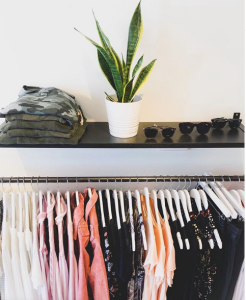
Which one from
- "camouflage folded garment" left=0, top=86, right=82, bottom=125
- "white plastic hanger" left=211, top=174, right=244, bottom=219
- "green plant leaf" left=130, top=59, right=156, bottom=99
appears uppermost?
"green plant leaf" left=130, top=59, right=156, bottom=99

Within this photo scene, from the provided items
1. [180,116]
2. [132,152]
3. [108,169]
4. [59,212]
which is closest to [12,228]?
[59,212]

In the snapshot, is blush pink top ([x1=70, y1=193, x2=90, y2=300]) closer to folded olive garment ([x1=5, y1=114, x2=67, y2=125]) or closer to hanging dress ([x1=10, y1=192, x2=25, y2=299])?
hanging dress ([x1=10, y1=192, x2=25, y2=299])

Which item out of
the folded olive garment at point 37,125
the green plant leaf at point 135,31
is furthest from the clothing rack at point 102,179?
the green plant leaf at point 135,31

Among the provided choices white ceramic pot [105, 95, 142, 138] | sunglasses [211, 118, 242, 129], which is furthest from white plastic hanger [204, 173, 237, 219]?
white ceramic pot [105, 95, 142, 138]

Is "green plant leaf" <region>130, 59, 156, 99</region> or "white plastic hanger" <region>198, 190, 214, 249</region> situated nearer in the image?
"green plant leaf" <region>130, 59, 156, 99</region>

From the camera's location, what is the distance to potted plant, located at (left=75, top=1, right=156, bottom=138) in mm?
800

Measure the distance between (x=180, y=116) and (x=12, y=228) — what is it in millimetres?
896

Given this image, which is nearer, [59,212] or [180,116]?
[59,212]

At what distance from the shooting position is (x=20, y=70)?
975mm

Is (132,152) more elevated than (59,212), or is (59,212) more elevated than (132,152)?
(132,152)

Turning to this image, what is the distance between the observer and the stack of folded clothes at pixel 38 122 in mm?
811

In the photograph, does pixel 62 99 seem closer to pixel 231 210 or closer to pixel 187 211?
pixel 187 211

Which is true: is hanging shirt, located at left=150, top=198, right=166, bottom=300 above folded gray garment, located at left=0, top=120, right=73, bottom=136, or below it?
below

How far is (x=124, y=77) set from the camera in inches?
32.9
